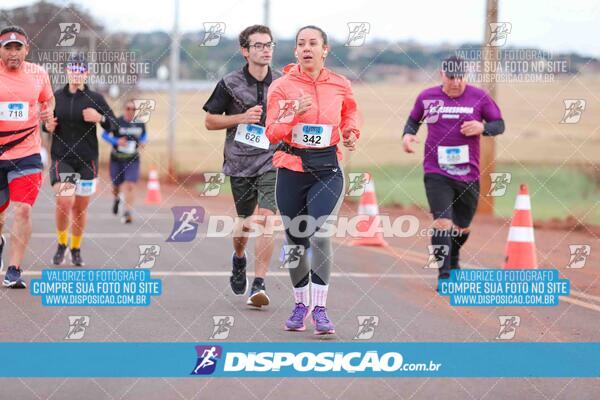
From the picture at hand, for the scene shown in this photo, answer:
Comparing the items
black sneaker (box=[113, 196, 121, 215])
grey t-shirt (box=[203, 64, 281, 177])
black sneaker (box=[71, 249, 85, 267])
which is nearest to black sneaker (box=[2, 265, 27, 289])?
black sneaker (box=[71, 249, 85, 267])

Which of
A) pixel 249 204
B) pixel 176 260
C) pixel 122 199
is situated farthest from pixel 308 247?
pixel 122 199

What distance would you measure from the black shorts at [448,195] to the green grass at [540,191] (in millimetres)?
9499

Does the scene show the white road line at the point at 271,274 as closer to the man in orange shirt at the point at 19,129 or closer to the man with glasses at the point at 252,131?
the man in orange shirt at the point at 19,129

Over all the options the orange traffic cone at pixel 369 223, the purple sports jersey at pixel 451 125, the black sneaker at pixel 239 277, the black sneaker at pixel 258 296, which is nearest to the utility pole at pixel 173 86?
the orange traffic cone at pixel 369 223

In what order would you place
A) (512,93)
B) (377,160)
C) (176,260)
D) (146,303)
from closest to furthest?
(146,303) → (176,260) → (377,160) → (512,93)

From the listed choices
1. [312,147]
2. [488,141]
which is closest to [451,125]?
[312,147]

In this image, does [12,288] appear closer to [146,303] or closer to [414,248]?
[146,303]

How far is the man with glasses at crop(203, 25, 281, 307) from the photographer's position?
1019 cm

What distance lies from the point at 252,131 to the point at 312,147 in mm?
1558

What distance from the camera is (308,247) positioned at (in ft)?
30.4

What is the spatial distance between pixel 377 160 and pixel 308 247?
29441 millimetres

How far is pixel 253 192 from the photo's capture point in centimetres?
1072

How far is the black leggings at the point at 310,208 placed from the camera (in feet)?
29.3

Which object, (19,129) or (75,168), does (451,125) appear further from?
(19,129)
